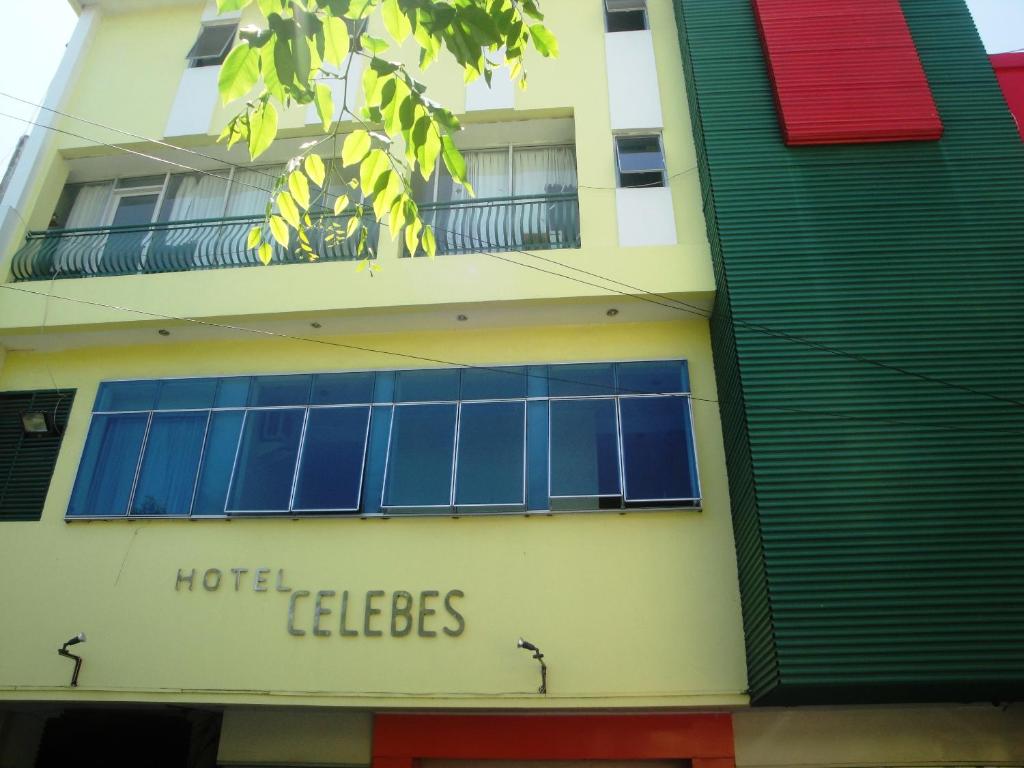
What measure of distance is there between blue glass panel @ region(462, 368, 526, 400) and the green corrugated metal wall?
7.23 ft

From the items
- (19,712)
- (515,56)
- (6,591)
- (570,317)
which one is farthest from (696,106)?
(19,712)

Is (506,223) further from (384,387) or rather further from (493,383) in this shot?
(384,387)

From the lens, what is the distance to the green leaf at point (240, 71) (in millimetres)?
3444

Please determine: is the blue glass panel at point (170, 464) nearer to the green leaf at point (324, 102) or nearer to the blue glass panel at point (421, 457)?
the blue glass panel at point (421, 457)

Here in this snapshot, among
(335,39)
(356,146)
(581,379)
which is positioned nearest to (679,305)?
(581,379)

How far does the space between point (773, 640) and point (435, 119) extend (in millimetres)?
4967

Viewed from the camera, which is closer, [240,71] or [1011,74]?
[240,71]

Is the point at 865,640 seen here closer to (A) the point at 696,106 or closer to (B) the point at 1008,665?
(B) the point at 1008,665

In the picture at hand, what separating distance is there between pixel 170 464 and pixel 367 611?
3.04 m

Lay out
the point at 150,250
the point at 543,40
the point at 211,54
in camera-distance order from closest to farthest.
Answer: the point at 543,40, the point at 150,250, the point at 211,54

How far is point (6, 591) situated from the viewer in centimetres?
855

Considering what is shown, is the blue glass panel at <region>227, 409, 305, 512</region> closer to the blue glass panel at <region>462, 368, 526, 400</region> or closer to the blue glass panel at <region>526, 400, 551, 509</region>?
the blue glass panel at <region>462, 368, 526, 400</region>

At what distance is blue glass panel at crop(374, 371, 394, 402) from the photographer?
8.98m

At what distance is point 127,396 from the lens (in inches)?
376
